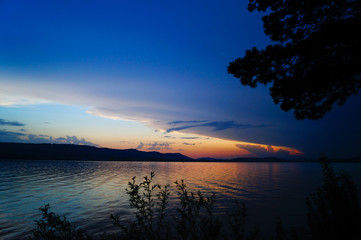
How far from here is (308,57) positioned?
311 inches

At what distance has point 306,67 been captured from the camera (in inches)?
324

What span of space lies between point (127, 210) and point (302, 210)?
15.0 m

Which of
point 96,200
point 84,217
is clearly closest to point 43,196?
point 96,200

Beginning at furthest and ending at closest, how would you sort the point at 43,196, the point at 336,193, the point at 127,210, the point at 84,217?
the point at 43,196, the point at 127,210, the point at 84,217, the point at 336,193

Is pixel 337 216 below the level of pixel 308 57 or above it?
below

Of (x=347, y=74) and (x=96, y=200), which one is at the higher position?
(x=347, y=74)

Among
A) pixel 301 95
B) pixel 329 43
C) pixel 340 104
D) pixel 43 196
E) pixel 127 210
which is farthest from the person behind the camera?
pixel 43 196

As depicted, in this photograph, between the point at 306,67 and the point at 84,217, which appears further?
the point at 84,217

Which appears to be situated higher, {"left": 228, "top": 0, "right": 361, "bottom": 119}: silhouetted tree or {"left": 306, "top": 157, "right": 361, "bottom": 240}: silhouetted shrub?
{"left": 228, "top": 0, "right": 361, "bottom": 119}: silhouetted tree

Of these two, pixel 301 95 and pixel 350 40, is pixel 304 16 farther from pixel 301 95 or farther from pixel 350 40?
pixel 301 95

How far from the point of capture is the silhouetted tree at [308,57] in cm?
736

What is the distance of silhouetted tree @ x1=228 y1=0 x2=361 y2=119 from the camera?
24.2ft

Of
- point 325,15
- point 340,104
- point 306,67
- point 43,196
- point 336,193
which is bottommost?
point 43,196

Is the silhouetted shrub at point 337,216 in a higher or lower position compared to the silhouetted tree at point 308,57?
lower
